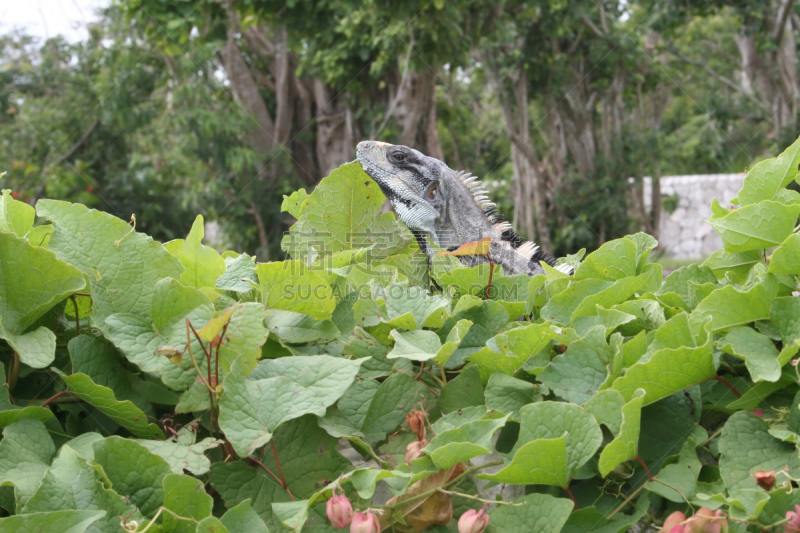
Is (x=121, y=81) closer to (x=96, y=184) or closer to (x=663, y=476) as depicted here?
(x=96, y=184)

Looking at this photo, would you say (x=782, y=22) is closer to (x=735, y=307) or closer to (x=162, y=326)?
(x=735, y=307)

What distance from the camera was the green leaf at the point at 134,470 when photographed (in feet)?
2.71

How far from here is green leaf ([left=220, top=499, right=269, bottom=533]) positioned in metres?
0.80

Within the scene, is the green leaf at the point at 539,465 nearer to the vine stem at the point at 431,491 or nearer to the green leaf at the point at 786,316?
the vine stem at the point at 431,491

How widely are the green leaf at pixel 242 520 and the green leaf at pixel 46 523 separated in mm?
144

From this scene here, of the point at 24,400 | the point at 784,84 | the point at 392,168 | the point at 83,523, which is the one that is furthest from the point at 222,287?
the point at 784,84

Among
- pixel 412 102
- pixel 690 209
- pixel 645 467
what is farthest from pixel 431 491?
pixel 690 209

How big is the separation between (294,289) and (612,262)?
602 mm

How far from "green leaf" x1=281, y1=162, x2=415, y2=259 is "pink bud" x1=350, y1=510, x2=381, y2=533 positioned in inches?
27.1

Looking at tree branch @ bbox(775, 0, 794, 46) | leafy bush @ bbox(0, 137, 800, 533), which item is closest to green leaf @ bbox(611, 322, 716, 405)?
leafy bush @ bbox(0, 137, 800, 533)

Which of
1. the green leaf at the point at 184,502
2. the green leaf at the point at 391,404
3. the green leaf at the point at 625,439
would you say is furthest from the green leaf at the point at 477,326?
the green leaf at the point at 184,502

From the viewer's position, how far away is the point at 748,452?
0.84m

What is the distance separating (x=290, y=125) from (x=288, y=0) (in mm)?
A: 3490

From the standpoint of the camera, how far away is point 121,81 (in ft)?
35.8
